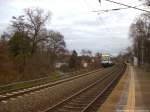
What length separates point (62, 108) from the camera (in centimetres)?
1873

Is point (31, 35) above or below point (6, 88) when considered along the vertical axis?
above

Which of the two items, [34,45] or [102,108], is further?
[34,45]

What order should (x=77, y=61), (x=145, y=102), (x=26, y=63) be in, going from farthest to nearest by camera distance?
(x=77, y=61) → (x=26, y=63) → (x=145, y=102)

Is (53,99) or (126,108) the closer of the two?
(126,108)

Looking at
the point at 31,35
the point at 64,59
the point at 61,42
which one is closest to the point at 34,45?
the point at 31,35

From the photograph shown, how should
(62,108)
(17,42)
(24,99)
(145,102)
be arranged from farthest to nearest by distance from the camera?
(17,42), (145,102), (24,99), (62,108)

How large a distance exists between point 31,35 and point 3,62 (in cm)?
3796

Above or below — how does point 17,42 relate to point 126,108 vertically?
above

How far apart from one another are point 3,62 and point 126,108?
89.4 ft

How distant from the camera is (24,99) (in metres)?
20.8

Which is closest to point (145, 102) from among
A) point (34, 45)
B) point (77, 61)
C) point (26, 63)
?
point (26, 63)

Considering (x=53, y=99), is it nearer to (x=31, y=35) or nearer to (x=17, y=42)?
(x=17, y=42)

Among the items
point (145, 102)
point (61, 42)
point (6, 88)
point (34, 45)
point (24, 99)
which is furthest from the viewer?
point (61, 42)

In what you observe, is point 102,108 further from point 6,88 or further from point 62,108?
point 6,88
